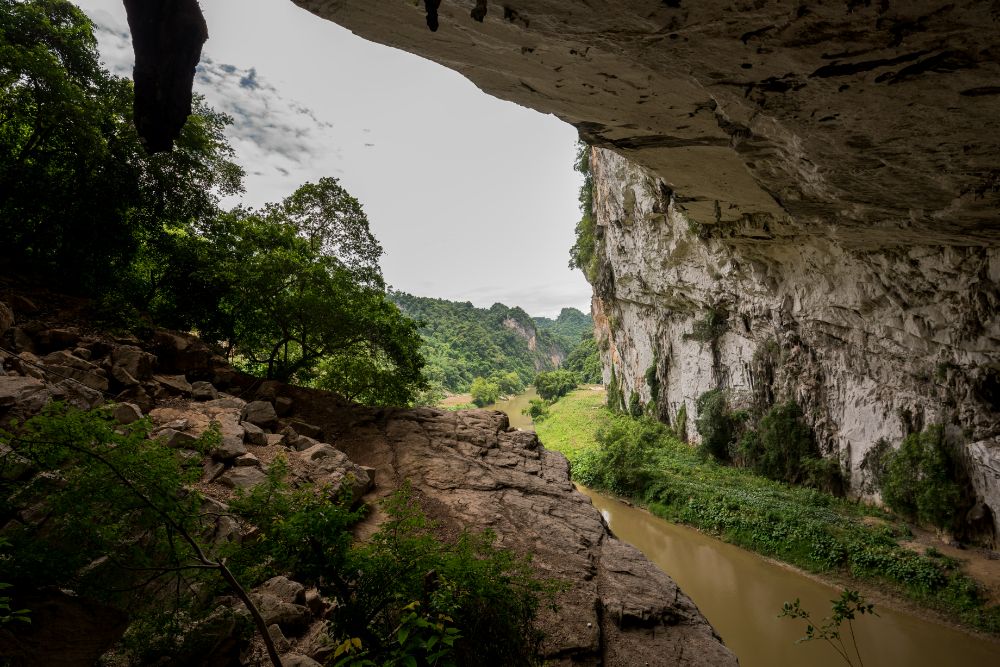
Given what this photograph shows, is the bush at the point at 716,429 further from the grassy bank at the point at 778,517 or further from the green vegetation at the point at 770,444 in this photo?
the grassy bank at the point at 778,517

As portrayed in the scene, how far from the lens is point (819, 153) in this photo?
5.97 m

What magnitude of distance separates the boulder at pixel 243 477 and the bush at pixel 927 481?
615 inches

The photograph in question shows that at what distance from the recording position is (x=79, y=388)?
198 inches

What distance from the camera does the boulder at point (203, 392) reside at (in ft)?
24.4

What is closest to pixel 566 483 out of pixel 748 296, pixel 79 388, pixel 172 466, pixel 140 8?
pixel 172 466

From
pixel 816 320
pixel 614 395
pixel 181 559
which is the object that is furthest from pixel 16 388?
pixel 614 395

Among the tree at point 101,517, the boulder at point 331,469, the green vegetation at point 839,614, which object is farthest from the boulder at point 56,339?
the green vegetation at point 839,614

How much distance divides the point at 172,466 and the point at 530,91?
6.62 metres

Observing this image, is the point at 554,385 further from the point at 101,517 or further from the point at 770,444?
the point at 101,517

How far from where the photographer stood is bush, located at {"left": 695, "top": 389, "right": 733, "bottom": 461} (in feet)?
61.9

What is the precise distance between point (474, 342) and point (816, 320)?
163ft

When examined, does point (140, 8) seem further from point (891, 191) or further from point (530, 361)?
point (530, 361)

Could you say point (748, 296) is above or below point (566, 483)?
above

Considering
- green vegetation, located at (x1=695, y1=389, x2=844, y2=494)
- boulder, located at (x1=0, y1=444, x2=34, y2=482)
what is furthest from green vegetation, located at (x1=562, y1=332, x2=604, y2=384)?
boulder, located at (x1=0, y1=444, x2=34, y2=482)
